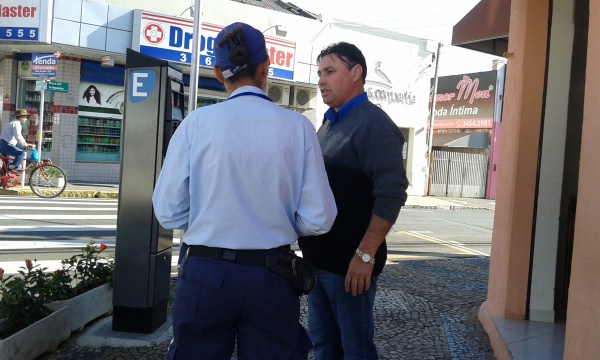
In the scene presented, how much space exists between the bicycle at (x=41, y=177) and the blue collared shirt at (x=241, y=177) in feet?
39.6

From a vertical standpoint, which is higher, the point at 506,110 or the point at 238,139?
the point at 506,110

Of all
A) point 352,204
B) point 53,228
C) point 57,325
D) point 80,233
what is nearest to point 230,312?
point 352,204

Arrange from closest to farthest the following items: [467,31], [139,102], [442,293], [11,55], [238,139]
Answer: [238,139], [139,102], [467,31], [442,293], [11,55]

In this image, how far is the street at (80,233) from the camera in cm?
724

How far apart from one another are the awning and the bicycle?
10.3m

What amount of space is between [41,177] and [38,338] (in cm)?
1059

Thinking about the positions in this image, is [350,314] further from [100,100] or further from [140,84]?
[100,100]

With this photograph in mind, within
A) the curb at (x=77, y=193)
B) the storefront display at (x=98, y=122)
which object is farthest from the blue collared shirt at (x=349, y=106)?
the storefront display at (x=98, y=122)

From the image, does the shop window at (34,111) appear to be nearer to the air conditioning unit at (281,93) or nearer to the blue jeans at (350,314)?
the air conditioning unit at (281,93)

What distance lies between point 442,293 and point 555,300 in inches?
57.3

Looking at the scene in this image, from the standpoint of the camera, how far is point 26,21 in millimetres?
15281

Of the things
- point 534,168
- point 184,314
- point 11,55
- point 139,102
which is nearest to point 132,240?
point 139,102

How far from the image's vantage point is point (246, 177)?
2029 millimetres

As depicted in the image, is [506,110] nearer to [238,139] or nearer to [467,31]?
[467,31]
